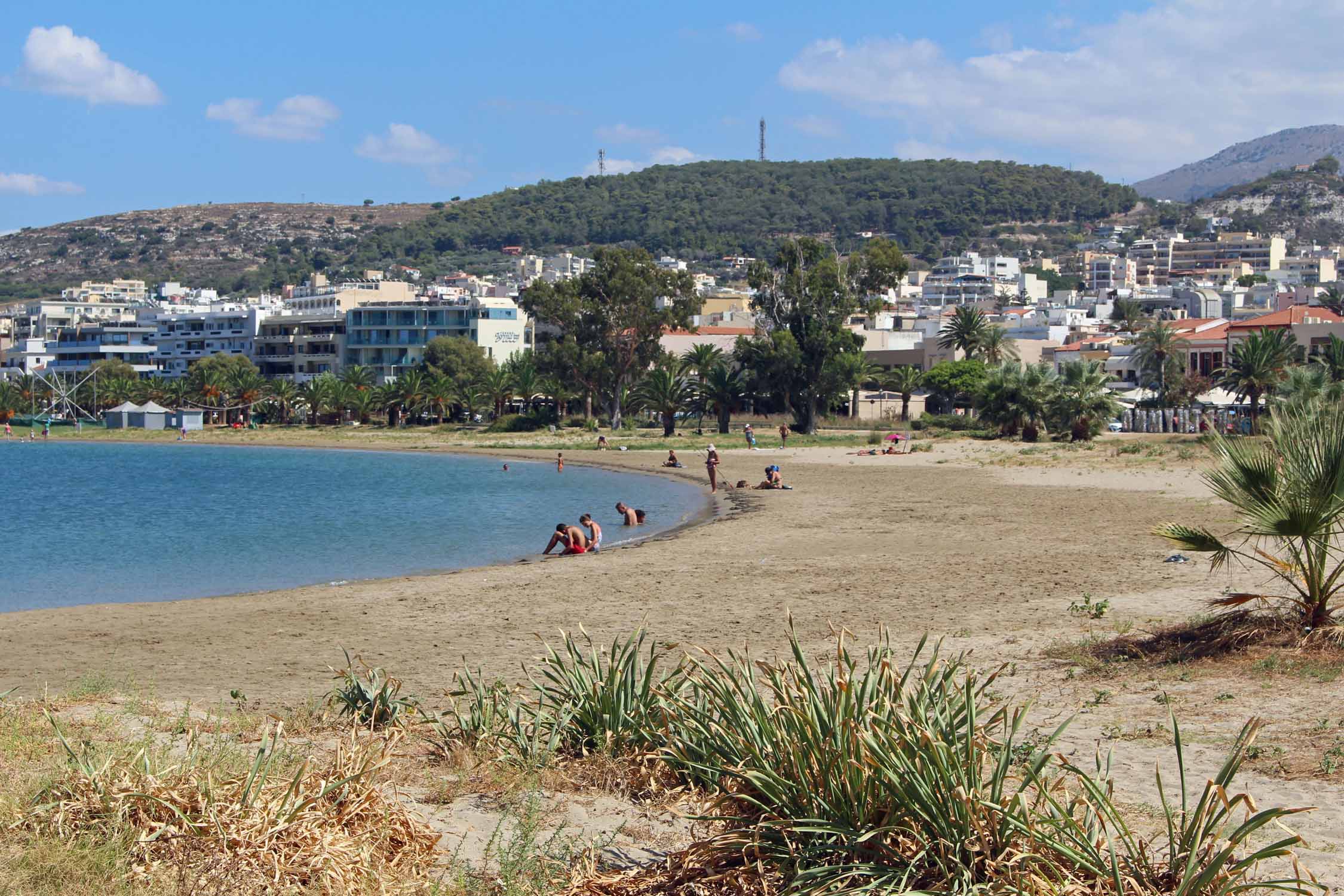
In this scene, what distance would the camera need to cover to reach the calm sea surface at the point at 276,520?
75.5 ft

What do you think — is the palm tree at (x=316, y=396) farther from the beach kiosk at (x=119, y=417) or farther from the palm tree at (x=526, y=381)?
the palm tree at (x=526, y=381)

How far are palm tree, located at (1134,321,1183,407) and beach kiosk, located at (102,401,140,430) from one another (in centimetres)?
7629

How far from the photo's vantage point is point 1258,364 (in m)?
57.2

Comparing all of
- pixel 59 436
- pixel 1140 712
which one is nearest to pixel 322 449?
pixel 59 436

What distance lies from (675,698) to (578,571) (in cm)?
1356

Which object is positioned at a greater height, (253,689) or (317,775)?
(317,775)

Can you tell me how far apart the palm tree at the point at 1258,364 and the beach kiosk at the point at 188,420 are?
73.3m

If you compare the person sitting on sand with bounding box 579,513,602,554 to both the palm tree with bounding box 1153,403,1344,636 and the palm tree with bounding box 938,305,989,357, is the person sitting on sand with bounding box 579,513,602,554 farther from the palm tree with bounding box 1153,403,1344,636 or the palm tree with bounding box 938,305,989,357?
the palm tree with bounding box 938,305,989,357

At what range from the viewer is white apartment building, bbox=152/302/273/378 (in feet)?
411

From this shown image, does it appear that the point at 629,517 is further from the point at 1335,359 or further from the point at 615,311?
the point at 615,311

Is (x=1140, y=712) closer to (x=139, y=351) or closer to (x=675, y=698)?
(x=675, y=698)

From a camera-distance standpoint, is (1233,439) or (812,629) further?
(812,629)

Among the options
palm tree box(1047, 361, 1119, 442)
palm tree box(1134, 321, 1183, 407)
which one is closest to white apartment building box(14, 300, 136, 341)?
palm tree box(1134, 321, 1183, 407)

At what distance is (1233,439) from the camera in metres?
10.8
